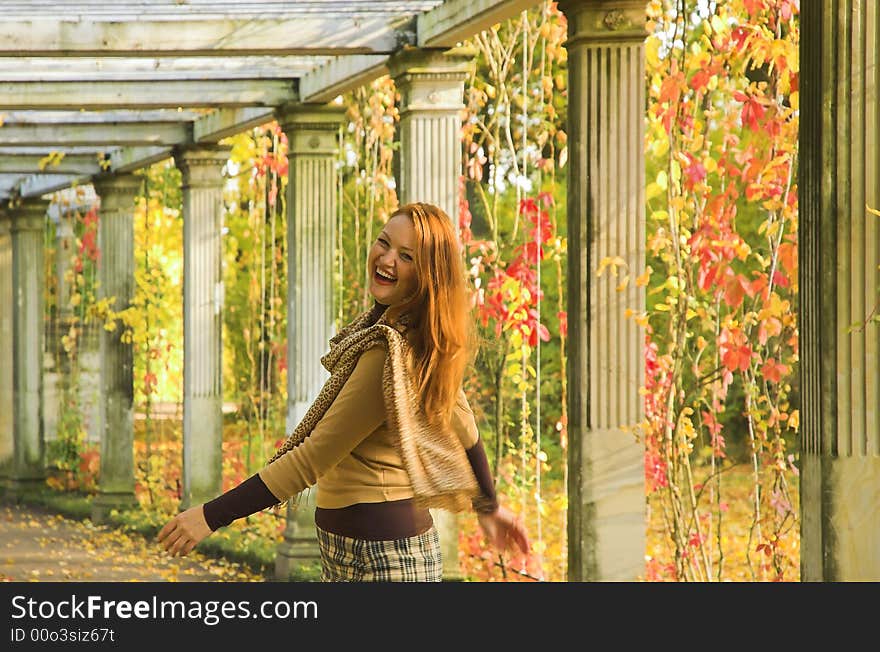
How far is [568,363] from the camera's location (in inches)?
262

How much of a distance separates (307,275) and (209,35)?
281 centimetres

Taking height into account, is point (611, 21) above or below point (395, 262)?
above

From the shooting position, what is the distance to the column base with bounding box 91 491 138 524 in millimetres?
15711

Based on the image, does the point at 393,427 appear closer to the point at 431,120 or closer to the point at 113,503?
the point at 431,120

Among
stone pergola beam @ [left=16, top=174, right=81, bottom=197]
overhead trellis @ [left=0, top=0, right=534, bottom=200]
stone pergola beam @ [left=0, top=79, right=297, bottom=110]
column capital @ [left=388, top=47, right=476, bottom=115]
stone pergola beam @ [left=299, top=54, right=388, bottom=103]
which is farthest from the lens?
stone pergola beam @ [left=16, top=174, right=81, bottom=197]

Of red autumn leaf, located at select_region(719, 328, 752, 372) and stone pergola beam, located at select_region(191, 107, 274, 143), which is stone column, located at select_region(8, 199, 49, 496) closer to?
stone pergola beam, located at select_region(191, 107, 274, 143)

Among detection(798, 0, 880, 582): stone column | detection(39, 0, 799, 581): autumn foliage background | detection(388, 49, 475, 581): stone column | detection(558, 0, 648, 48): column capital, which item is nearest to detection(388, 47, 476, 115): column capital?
detection(388, 49, 475, 581): stone column

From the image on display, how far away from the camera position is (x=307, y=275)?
10.8m

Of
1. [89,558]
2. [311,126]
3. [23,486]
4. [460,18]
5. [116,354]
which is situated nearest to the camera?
[460,18]

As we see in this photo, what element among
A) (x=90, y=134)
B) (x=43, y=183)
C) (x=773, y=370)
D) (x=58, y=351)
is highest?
(x=90, y=134)

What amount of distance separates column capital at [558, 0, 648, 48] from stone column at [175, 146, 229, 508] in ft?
23.8

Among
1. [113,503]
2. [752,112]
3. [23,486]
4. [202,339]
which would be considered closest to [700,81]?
[752,112]

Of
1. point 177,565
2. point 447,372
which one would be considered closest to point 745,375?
point 447,372

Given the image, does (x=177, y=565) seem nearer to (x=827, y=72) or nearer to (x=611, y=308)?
(x=611, y=308)
